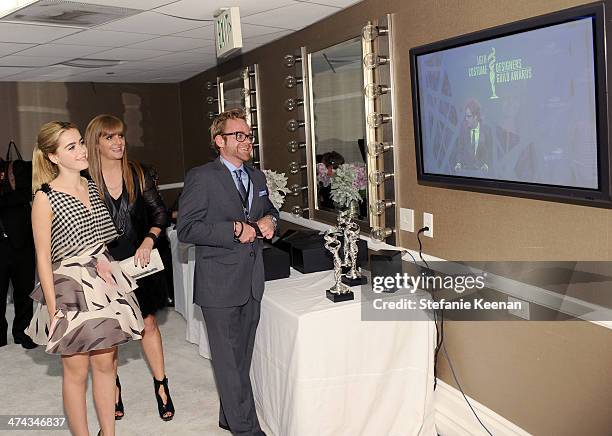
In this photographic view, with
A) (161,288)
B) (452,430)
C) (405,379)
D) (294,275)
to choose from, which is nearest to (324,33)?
(294,275)

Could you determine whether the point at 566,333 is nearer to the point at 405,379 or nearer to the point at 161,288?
the point at 405,379

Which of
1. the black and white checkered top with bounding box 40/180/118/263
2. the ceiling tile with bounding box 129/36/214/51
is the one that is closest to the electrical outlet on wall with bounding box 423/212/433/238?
the black and white checkered top with bounding box 40/180/118/263

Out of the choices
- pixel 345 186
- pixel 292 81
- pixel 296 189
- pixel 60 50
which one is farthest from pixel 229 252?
pixel 60 50

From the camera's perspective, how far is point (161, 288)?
349 cm

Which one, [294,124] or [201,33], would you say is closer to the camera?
[201,33]

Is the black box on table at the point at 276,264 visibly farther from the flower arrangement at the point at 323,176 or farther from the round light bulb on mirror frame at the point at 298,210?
the round light bulb on mirror frame at the point at 298,210

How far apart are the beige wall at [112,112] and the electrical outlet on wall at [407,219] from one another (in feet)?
14.5

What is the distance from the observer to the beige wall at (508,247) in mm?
2312

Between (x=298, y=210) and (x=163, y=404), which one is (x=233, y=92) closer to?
(x=298, y=210)

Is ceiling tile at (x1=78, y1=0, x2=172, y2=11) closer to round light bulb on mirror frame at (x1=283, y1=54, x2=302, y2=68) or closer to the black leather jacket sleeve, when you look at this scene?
the black leather jacket sleeve

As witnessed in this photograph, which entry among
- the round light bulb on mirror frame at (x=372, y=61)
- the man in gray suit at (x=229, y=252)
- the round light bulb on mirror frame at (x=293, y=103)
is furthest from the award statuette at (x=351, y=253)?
the round light bulb on mirror frame at (x=293, y=103)

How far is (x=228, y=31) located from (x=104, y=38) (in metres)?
1.15

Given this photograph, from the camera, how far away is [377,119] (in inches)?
130

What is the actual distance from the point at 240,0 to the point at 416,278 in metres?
1.64
